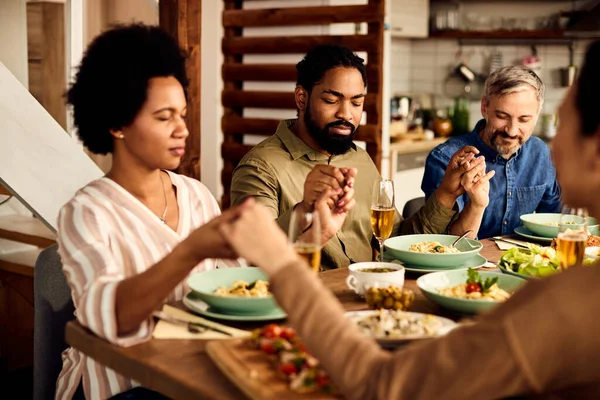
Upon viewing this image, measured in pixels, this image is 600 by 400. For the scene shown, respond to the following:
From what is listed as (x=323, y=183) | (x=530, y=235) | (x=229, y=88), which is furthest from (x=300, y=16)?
(x=323, y=183)

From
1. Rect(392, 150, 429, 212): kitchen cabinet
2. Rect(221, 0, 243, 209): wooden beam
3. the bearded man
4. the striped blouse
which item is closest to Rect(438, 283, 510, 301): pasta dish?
the striped blouse

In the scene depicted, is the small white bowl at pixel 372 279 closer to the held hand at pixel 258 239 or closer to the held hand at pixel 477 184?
the held hand at pixel 258 239

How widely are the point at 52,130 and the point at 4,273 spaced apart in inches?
37.4

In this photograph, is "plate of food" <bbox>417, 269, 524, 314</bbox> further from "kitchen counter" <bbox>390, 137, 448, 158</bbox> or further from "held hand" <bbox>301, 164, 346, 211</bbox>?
"kitchen counter" <bbox>390, 137, 448, 158</bbox>

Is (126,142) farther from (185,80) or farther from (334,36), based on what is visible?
(334,36)

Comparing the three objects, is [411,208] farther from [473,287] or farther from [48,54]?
[48,54]

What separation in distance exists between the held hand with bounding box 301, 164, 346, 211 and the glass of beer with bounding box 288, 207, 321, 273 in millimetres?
515

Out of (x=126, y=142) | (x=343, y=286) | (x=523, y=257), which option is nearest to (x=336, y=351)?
(x=343, y=286)

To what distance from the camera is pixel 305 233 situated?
139cm

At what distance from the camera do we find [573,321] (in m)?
0.95

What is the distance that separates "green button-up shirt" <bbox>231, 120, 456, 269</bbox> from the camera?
2.49m

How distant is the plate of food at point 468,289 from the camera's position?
1538 millimetres

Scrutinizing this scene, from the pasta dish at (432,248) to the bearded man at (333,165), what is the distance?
16.7 inches

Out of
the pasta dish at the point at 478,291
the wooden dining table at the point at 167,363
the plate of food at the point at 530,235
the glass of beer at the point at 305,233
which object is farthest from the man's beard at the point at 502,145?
the glass of beer at the point at 305,233
